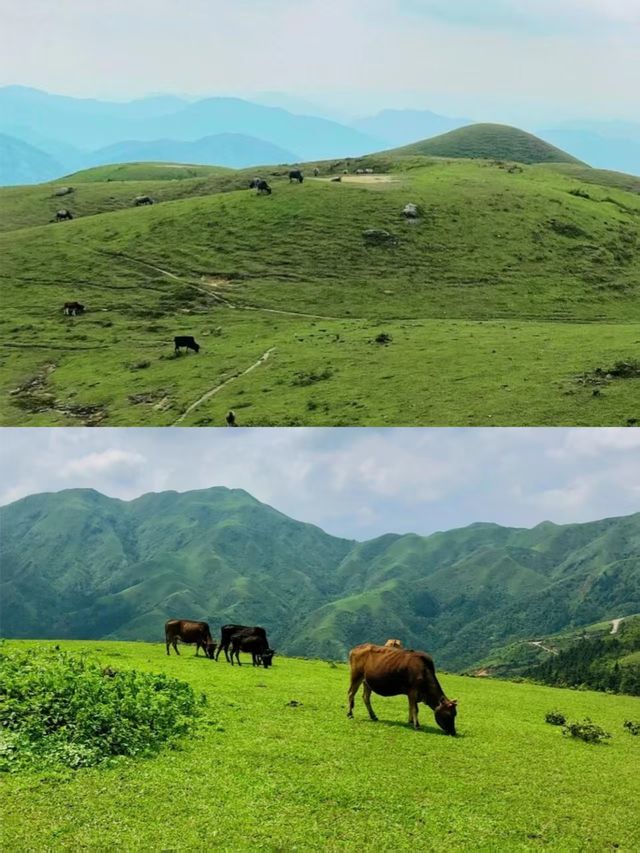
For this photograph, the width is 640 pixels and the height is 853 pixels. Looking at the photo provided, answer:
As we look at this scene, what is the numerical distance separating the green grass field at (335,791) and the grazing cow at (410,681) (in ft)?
1.24

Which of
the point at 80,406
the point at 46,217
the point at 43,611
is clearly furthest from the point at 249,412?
the point at 43,611

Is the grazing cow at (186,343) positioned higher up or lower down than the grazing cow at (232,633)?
higher up

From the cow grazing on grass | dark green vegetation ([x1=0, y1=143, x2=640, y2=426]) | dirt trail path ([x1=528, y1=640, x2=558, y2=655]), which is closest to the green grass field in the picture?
dark green vegetation ([x1=0, y1=143, x2=640, y2=426])

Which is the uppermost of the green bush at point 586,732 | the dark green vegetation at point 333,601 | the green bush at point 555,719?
the green bush at point 586,732

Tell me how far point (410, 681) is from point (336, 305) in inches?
1981

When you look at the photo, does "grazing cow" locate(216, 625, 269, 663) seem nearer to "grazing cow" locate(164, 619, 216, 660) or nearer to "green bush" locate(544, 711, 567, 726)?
"grazing cow" locate(164, 619, 216, 660)

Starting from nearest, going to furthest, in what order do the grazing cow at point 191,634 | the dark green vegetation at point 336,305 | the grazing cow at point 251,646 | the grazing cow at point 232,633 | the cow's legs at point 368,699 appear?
the cow's legs at point 368,699, the grazing cow at point 251,646, the grazing cow at point 232,633, the grazing cow at point 191,634, the dark green vegetation at point 336,305

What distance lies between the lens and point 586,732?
15.6m

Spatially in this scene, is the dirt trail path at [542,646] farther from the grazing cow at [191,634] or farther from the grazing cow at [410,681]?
the grazing cow at [410,681]

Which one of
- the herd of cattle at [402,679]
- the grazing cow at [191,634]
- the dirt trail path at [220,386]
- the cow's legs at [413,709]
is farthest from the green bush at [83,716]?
the dirt trail path at [220,386]

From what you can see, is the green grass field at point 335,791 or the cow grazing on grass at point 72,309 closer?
the green grass field at point 335,791

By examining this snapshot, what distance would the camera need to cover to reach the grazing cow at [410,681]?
47.8 feet

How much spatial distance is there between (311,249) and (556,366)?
33.0m

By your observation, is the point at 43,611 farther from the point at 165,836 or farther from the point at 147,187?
the point at 165,836
